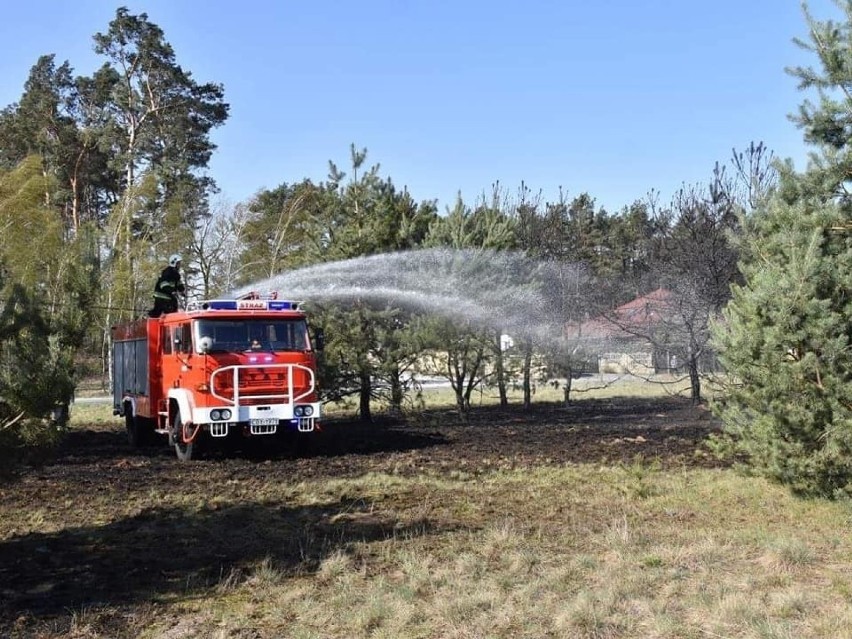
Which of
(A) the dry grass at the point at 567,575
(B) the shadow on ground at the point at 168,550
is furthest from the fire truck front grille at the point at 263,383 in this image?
(B) the shadow on ground at the point at 168,550

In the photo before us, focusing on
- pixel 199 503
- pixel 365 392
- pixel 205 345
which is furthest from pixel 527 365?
pixel 199 503

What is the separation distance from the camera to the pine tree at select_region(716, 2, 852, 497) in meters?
8.48

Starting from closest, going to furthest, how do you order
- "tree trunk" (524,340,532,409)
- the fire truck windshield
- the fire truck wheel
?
1. the fire truck windshield
2. the fire truck wheel
3. "tree trunk" (524,340,532,409)

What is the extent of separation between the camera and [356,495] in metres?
10.9

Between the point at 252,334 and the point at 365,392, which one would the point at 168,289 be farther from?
the point at 365,392

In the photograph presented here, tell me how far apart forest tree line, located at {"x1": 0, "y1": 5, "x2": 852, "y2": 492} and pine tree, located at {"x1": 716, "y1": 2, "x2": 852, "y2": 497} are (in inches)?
0.9

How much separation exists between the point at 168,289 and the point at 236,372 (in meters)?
2.88

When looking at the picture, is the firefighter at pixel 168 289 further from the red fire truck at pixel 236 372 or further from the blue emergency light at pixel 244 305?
the blue emergency light at pixel 244 305

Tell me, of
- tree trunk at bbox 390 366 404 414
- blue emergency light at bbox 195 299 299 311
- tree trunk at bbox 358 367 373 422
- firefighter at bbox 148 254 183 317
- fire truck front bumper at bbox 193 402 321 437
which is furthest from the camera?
tree trunk at bbox 390 366 404 414

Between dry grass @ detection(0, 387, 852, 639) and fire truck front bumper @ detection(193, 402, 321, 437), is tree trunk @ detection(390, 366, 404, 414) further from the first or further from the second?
dry grass @ detection(0, 387, 852, 639)

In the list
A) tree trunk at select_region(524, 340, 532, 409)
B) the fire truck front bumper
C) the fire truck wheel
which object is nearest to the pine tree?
the fire truck front bumper

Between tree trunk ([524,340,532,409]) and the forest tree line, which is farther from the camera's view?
tree trunk ([524,340,532,409])

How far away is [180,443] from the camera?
1432 cm

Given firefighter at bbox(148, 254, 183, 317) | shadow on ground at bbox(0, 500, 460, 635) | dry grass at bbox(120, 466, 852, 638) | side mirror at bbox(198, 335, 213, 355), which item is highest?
firefighter at bbox(148, 254, 183, 317)
